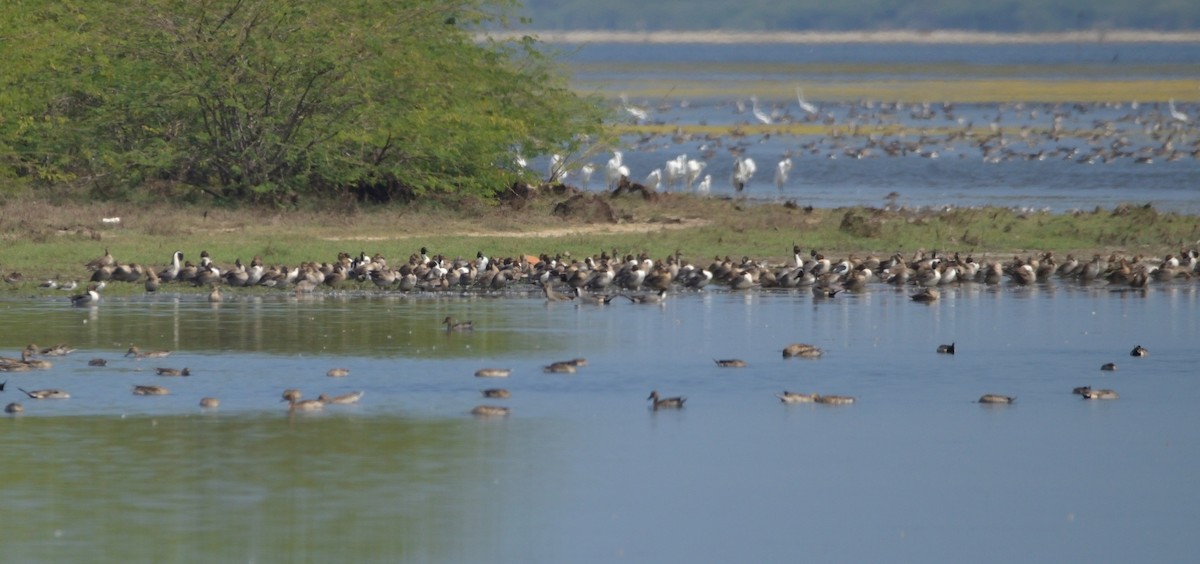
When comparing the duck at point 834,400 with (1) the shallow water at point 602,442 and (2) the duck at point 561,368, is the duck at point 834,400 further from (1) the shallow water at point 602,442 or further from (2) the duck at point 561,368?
(2) the duck at point 561,368

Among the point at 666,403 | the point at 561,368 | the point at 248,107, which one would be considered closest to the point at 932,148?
the point at 248,107

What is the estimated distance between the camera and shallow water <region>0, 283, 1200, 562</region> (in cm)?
1295

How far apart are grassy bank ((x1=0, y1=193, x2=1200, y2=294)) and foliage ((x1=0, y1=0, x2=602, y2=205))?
91 cm

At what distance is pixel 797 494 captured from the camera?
14359 mm

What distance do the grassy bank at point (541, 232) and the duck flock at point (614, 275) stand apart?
1.38m

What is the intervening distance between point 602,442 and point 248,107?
64.1ft

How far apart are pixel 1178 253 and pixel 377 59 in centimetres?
1373

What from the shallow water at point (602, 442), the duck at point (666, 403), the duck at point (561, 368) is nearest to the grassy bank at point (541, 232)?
the shallow water at point (602, 442)

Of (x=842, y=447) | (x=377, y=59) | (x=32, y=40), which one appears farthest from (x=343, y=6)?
(x=842, y=447)

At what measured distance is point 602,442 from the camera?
16.2 m

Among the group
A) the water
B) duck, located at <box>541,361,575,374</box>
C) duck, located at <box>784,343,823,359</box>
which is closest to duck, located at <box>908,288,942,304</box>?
duck, located at <box>784,343,823,359</box>

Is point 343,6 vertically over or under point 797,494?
over

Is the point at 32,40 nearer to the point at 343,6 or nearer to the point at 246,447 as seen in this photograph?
the point at 343,6

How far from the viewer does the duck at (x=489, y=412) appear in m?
17.4
